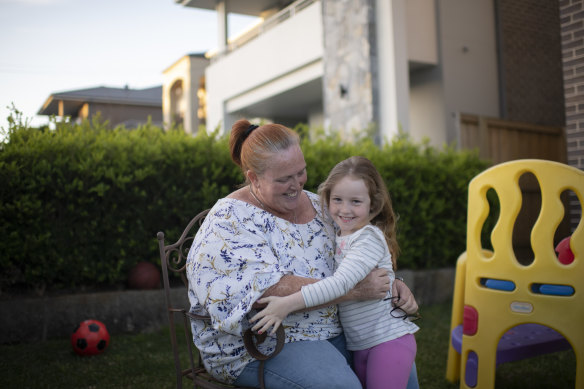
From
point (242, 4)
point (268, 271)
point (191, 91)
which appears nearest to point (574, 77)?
point (268, 271)

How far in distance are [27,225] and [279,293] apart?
3.16 m

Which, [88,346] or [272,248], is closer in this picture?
[272,248]

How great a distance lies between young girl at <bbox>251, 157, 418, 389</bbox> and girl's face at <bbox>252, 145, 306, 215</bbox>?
18 centimetres

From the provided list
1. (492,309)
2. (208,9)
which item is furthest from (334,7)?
(492,309)

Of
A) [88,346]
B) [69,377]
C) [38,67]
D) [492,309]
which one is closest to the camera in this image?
[492,309]

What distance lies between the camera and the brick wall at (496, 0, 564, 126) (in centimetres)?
919

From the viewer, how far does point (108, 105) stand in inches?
327

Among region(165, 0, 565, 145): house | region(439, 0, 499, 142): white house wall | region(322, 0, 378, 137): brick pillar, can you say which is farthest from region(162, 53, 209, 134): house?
region(439, 0, 499, 142): white house wall

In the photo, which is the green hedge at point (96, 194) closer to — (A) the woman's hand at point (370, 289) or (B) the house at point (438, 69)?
(A) the woman's hand at point (370, 289)

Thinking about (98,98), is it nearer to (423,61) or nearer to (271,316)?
(423,61)

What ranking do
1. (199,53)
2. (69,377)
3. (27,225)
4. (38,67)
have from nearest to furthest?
(69,377)
(27,225)
(38,67)
(199,53)

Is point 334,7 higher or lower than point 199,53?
lower

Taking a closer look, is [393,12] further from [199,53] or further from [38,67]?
[199,53]

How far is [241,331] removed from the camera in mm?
1840
